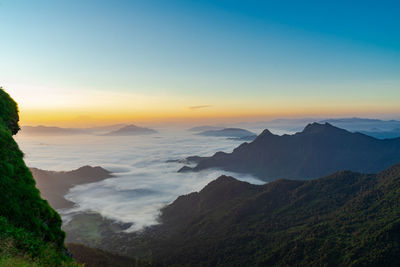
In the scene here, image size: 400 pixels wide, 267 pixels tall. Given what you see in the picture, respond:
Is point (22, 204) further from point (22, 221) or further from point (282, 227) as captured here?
point (282, 227)

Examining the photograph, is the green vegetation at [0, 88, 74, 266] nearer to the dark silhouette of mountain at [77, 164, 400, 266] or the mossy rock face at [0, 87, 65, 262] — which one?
the mossy rock face at [0, 87, 65, 262]

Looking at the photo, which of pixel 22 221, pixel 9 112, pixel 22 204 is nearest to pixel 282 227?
pixel 9 112

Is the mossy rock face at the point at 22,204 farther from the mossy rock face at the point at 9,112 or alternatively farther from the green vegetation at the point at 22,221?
the mossy rock face at the point at 9,112

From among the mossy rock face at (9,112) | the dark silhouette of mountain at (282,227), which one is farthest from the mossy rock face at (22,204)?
the dark silhouette of mountain at (282,227)

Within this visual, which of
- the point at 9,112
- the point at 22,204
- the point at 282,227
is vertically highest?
the point at 9,112

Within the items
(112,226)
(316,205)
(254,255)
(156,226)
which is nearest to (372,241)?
(254,255)

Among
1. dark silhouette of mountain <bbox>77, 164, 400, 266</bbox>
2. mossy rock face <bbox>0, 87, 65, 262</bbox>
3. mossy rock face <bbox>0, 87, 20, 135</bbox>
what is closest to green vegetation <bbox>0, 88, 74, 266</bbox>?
mossy rock face <bbox>0, 87, 65, 262</bbox>

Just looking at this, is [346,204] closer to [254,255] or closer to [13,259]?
[254,255]
